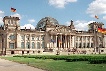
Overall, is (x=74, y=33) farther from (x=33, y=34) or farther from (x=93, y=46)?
(x=33, y=34)

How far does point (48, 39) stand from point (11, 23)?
64.1 ft

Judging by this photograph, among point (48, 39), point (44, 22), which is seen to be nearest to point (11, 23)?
point (48, 39)

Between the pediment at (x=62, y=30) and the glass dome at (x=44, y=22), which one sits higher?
the glass dome at (x=44, y=22)

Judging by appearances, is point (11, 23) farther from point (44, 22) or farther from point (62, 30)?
point (62, 30)

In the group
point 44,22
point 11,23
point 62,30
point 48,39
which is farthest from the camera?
point 44,22

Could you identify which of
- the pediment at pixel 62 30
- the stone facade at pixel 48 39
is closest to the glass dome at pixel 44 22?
the stone facade at pixel 48 39

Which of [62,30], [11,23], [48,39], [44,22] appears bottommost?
[48,39]

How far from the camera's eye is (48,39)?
11750 centimetres

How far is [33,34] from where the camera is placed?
11375cm

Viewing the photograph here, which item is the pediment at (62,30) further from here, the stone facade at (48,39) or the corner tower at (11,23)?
the corner tower at (11,23)

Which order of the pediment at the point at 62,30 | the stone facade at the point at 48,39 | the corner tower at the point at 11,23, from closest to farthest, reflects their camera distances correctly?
the stone facade at the point at 48,39 < the corner tower at the point at 11,23 < the pediment at the point at 62,30

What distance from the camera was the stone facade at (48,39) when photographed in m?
109

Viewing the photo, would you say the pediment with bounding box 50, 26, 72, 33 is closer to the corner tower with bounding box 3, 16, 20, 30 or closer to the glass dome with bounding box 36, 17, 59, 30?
the glass dome with bounding box 36, 17, 59, 30

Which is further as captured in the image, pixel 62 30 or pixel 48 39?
pixel 62 30
